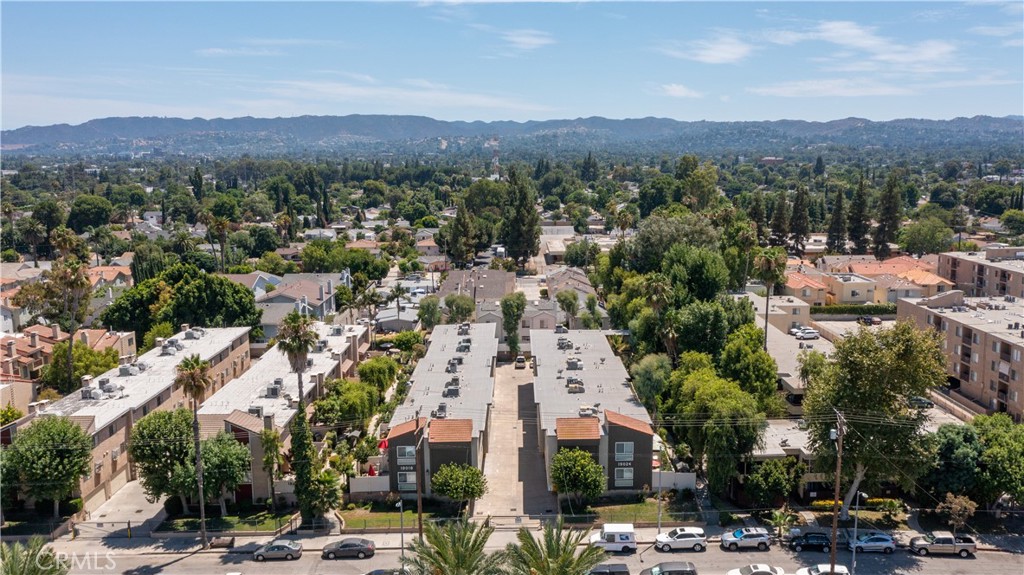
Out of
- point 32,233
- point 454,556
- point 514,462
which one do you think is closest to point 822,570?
point 454,556

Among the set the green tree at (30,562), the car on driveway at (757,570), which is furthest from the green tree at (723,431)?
the green tree at (30,562)

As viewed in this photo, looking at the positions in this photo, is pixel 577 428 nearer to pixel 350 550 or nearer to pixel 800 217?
pixel 350 550

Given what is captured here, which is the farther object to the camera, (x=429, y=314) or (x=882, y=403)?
(x=429, y=314)

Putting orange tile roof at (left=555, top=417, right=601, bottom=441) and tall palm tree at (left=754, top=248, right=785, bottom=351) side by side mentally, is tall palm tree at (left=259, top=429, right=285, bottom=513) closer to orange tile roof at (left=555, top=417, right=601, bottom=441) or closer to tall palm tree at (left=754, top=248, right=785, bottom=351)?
orange tile roof at (left=555, top=417, right=601, bottom=441)

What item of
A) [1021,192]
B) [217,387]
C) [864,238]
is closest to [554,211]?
[864,238]

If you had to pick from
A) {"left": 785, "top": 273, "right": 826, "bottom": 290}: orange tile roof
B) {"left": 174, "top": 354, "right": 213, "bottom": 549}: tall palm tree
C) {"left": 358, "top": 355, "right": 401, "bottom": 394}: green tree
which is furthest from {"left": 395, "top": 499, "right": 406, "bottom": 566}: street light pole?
{"left": 785, "top": 273, "right": 826, "bottom": 290}: orange tile roof

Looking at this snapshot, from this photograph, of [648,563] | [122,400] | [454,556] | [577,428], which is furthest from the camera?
[122,400]
